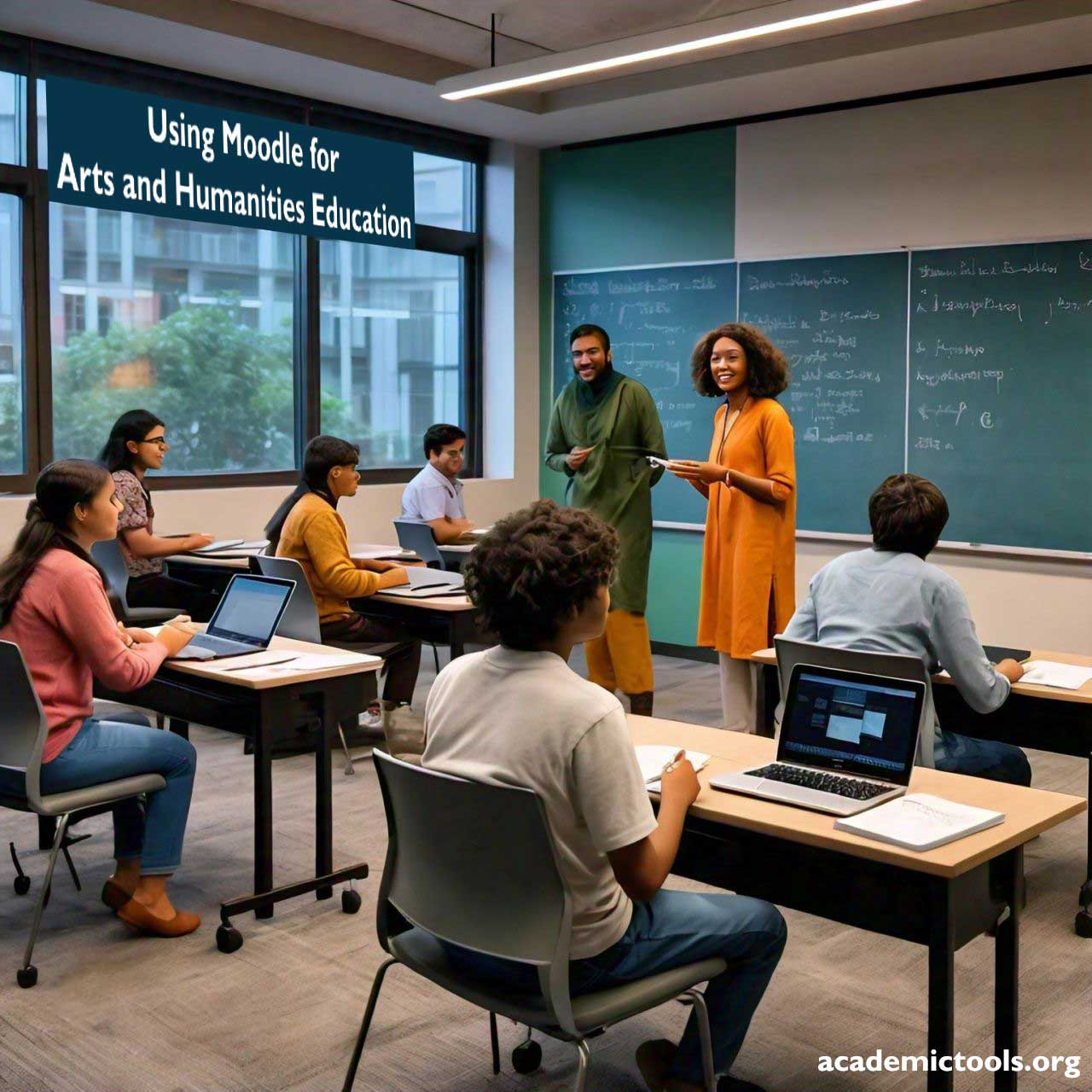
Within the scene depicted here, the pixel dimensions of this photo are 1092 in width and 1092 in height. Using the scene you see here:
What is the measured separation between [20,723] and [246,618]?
32.3 inches

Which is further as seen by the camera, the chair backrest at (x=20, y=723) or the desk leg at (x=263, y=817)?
the desk leg at (x=263, y=817)

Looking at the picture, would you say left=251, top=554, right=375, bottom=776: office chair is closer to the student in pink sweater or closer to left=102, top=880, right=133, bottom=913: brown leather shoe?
the student in pink sweater

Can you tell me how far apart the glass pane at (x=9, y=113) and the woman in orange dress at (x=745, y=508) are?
325cm

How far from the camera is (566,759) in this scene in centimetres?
185

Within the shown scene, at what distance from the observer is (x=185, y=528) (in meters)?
6.12

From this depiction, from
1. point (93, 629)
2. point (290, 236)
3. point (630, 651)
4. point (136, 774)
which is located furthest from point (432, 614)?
point (290, 236)

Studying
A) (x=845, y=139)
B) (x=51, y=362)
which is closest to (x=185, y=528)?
(x=51, y=362)

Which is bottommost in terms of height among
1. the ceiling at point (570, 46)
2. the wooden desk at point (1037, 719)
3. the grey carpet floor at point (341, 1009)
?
the grey carpet floor at point (341, 1009)

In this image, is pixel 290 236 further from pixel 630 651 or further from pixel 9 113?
pixel 630 651

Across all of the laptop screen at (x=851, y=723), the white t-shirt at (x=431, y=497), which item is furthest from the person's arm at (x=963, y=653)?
the white t-shirt at (x=431, y=497)

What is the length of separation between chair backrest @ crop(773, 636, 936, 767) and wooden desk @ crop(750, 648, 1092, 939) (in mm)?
194

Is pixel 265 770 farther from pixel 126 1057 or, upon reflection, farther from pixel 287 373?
pixel 287 373

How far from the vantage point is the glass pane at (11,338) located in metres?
5.73

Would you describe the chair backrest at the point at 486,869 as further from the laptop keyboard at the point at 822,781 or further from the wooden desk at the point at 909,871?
the laptop keyboard at the point at 822,781
